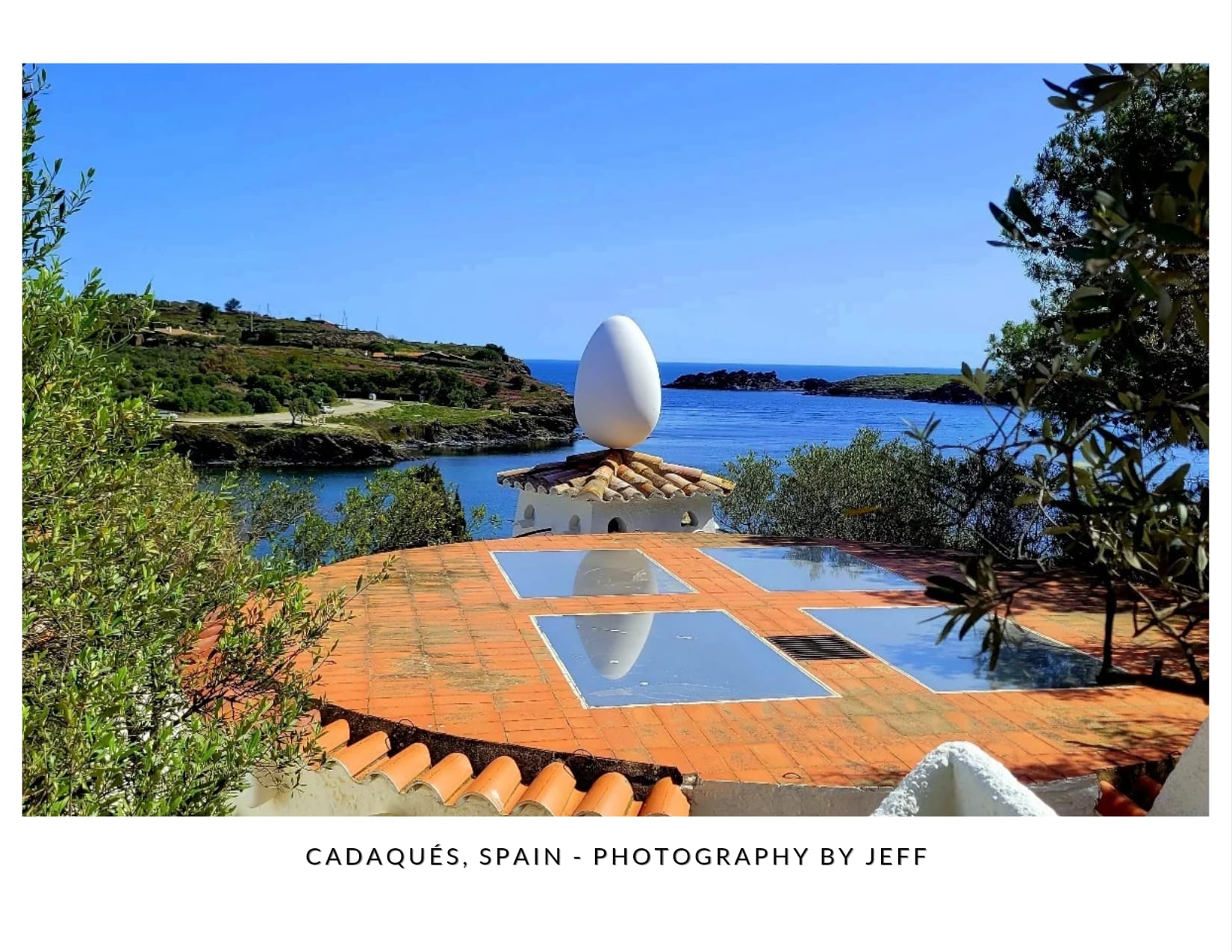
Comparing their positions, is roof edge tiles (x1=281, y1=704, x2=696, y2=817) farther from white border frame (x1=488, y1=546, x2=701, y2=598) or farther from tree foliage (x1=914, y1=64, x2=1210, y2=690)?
white border frame (x1=488, y1=546, x2=701, y2=598)

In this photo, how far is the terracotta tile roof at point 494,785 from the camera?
414 centimetres

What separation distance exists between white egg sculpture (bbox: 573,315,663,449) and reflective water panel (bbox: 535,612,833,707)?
4.93 meters

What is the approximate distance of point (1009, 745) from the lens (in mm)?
4898

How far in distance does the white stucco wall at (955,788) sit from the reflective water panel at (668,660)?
2.02 metres

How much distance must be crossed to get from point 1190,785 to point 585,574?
17.7 ft

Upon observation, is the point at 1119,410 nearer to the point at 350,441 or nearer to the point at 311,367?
the point at 350,441

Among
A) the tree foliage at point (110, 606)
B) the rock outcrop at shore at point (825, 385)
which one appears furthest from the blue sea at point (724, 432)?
the tree foliage at point (110, 606)

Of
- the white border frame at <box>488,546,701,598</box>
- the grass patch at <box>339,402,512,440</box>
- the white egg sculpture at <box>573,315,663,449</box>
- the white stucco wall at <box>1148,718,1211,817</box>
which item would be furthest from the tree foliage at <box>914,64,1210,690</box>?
the grass patch at <box>339,402,512,440</box>

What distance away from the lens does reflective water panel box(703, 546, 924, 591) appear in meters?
8.38

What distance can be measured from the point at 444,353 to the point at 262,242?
141 feet

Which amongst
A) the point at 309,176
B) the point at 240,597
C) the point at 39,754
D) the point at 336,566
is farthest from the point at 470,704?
the point at 309,176

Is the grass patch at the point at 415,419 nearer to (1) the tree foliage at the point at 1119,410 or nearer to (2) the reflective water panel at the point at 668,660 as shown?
(2) the reflective water panel at the point at 668,660

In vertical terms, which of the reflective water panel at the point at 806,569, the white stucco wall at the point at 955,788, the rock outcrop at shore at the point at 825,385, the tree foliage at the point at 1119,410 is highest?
the rock outcrop at shore at the point at 825,385

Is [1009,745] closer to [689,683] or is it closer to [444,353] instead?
[689,683]
